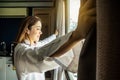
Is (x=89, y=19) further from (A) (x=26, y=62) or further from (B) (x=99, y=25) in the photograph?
(A) (x=26, y=62)

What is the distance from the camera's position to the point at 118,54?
409 mm

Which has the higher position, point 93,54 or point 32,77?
point 93,54

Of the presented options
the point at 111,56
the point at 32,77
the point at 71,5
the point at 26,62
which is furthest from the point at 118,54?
the point at 71,5

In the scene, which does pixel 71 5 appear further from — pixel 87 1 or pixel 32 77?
pixel 87 1

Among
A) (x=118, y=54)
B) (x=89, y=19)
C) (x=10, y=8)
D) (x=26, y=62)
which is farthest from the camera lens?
(x=10, y=8)

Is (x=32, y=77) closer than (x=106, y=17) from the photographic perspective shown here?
No

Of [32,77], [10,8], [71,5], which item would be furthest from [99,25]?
[10,8]

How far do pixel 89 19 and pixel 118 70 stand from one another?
139mm

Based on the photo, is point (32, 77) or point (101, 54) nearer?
point (101, 54)

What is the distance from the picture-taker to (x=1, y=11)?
6.13 meters

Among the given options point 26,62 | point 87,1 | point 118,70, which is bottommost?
point 26,62

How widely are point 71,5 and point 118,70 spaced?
3.36 m

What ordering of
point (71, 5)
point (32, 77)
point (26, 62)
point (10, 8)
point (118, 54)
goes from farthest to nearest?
point (10, 8) < point (71, 5) < point (32, 77) < point (26, 62) < point (118, 54)

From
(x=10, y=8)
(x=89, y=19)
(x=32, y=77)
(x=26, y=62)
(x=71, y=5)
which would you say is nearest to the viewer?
(x=89, y=19)
